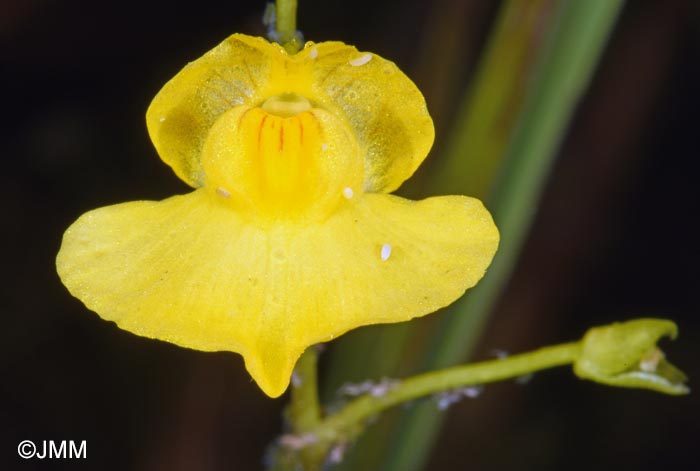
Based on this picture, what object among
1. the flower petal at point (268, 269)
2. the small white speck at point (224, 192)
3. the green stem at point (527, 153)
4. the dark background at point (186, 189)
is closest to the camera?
the flower petal at point (268, 269)

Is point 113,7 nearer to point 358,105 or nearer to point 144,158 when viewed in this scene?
point 144,158

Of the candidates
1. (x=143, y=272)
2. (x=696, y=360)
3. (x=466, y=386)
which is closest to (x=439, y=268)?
(x=466, y=386)

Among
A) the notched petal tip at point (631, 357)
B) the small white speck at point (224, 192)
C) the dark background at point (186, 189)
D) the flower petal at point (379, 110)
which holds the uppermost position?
the flower petal at point (379, 110)

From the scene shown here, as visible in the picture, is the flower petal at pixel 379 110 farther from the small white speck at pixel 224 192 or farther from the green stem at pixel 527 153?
the green stem at pixel 527 153

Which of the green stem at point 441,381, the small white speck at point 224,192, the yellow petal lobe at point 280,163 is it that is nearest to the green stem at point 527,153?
the green stem at point 441,381

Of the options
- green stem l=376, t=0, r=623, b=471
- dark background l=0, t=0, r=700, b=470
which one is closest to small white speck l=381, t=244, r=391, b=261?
green stem l=376, t=0, r=623, b=471

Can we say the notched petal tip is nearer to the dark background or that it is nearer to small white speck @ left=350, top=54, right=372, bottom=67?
small white speck @ left=350, top=54, right=372, bottom=67
